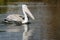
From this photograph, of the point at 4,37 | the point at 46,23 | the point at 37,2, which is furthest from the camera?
the point at 37,2

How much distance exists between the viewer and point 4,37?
1697 mm

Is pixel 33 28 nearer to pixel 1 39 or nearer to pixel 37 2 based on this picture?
pixel 1 39

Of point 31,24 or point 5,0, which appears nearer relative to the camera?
point 31,24

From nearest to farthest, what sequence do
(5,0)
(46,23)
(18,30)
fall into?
(18,30) → (46,23) → (5,0)

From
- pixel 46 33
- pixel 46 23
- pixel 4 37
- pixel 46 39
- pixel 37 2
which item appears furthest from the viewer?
pixel 37 2

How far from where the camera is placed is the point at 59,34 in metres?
1.79

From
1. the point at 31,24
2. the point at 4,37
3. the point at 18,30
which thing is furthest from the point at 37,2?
the point at 4,37

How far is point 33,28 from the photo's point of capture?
200 centimetres

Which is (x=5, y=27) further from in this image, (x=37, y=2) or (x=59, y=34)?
(x=37, y=2)

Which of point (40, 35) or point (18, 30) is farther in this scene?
point (18, 30)

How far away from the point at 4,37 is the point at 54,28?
542 mm

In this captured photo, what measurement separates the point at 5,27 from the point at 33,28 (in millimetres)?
284

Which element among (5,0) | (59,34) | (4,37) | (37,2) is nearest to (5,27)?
(4,37)

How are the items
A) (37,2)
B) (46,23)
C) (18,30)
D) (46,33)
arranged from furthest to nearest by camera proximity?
(37,2) → (46,23) → (18,30) → (46,33)
